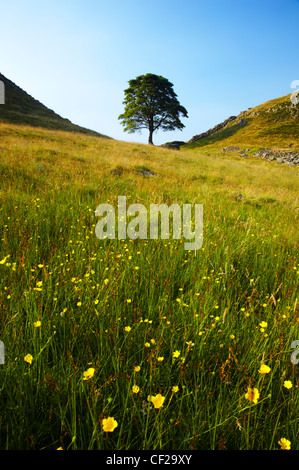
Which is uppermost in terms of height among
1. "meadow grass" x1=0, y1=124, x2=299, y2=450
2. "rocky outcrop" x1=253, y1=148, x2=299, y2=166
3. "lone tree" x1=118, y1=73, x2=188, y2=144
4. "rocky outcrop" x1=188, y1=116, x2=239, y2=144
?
"rocky outcrop" x1=188, y1=116, x2=239, y2=144

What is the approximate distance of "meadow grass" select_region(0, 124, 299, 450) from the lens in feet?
3.53

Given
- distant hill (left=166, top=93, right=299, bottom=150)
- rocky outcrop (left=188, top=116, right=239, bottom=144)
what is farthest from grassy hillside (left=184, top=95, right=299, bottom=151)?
rocky outcrop (left=188, top=116, right=239, bottom=144)

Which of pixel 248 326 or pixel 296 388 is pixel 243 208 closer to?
pixel 248 326

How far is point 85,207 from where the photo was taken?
414 centimetres

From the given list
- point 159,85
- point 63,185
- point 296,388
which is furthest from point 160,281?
point 159,85

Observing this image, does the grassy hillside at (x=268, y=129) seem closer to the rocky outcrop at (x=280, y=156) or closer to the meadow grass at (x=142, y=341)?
the rocky outcrop at (x=280, y=156)

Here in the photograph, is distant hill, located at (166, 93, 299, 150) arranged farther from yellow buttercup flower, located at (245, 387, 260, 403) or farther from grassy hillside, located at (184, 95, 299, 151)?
yellow buttercup flower, located at (245, 387, 260, 403)

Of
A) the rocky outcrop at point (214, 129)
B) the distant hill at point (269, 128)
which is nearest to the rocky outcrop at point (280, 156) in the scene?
the distant hill at point (269, 128)

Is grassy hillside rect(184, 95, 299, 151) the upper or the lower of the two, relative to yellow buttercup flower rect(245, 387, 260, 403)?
upper

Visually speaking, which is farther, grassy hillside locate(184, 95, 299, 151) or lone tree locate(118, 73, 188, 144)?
grassy hillside locate(184, 95, 299, 151)

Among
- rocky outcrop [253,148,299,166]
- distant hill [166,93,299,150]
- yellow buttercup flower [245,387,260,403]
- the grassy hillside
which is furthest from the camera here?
distant hill [166,93,299,150]

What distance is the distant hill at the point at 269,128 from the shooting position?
52.2m

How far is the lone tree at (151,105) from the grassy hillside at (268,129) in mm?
17313

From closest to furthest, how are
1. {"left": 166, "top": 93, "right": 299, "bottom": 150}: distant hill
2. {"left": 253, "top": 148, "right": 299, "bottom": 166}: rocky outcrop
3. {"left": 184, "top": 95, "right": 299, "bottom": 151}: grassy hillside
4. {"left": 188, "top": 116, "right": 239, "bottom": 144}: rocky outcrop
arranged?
{"left": 253, "top": 148, "right": 299, "bottom": 166}: rocky outcrop
{"left": 184, "top": 95, "right": 299, "bottom": 151}: grassy hillside
{"left": 166, "top": 93, "right": 299, "bottom": 150}: distant hill
{"left": 188, "top": 116, "right": 239, "bottom": 144}: rocky outcrop
